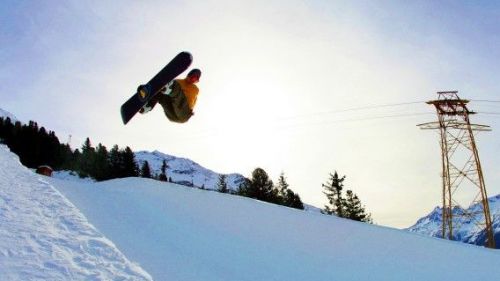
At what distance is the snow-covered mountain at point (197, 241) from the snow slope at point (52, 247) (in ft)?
0.06

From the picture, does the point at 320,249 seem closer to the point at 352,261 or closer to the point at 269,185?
the point at 352,261

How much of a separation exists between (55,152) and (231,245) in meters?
68.1

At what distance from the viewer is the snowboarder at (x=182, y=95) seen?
9.76 metres

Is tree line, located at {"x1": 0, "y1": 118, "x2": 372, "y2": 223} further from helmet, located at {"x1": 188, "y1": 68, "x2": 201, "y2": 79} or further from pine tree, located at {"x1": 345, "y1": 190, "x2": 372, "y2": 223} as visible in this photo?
helmet, located at {"x1": 188, "y1": 68, "x2": 201, "y2": 79}

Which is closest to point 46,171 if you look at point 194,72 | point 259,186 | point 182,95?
point 182,95

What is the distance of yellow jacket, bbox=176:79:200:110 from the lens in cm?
978

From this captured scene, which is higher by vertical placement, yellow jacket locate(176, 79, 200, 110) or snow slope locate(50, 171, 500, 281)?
yellow jacket locate(176, 79, 200, 110)

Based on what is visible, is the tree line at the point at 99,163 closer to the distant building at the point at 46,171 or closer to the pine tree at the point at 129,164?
the pine tree at the point at 129,164

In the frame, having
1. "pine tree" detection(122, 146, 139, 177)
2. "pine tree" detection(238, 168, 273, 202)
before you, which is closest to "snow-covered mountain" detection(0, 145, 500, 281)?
"pine tree" detection(238, 168, 273, 202)

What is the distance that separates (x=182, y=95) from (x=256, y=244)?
509 centimetres

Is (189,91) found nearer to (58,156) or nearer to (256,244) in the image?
(256,244)

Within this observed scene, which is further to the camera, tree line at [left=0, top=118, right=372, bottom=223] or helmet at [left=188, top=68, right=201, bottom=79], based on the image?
tree line at [left=0, top=118, right=372, bottom=223]

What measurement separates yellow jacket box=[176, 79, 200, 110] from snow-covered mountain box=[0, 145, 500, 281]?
316cm

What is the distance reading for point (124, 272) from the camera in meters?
6.25
